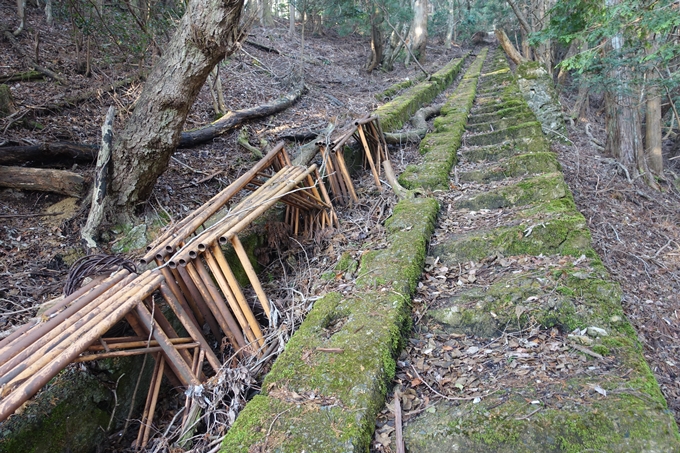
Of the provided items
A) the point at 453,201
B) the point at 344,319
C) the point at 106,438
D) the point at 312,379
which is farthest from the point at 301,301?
the point at 453,201

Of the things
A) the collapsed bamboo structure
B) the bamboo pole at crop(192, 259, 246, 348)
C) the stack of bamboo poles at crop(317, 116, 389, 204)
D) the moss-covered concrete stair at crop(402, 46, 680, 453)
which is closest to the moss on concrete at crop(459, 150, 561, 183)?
the moss-covered concrete stair at crop(402, 46, 680, 453)

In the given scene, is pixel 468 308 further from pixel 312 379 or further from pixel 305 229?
pixel 305 229

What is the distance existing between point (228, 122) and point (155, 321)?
4.34 metres

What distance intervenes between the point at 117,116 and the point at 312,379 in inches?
213

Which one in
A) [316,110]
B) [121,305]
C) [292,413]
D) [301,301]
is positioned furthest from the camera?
[316,110]

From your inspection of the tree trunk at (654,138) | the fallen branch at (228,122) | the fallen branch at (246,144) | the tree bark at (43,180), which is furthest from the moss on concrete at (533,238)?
the tree trunk at (654,138)

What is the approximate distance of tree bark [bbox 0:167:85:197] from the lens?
3.80 m

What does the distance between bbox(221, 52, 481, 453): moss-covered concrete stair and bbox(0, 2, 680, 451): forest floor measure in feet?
0.54

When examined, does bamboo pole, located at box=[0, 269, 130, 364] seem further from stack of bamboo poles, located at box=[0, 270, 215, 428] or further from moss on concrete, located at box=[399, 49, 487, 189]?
moss on concrete, located at box=[399, 49, 487, 189]

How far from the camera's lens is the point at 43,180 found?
12.7ft

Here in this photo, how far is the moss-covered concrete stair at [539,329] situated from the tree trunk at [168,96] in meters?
2.70

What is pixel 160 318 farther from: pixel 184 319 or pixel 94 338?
pixel 94 338

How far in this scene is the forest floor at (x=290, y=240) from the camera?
3033 mm

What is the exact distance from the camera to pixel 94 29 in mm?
6062
